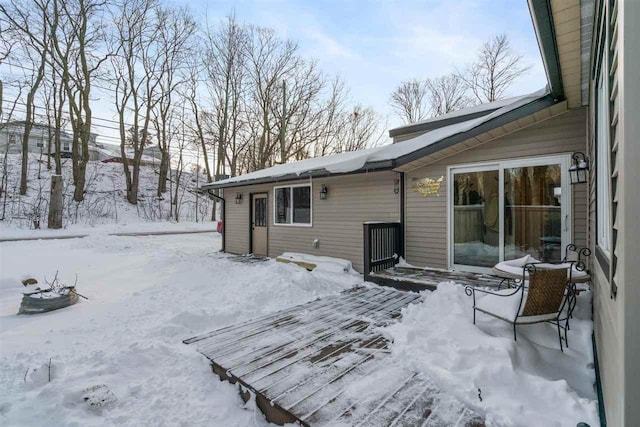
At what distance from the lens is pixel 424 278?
5.01m

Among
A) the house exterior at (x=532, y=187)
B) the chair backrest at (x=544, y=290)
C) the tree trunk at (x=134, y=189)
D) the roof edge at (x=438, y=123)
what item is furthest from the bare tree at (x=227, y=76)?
the chair backrest at (x=544, y=290)

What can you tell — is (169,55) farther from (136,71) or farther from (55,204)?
(55,204)

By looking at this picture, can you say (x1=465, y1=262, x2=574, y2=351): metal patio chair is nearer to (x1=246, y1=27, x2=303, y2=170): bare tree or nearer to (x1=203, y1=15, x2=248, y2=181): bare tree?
(x1=246, y1=27, x2=303, y2=170): bare tree

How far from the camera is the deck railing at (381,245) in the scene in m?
5.48

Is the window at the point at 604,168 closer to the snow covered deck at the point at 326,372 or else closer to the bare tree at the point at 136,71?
the snow covered deck at the point at 326,372

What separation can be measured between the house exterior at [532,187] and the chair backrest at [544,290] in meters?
0.27

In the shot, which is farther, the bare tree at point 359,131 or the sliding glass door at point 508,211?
the bare tree at point 359,131

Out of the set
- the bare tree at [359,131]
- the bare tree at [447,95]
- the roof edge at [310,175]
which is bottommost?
A: the roof edge at [310,175]

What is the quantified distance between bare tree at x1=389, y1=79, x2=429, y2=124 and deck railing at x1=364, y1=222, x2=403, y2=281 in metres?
16.7

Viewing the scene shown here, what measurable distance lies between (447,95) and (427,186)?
17.2m

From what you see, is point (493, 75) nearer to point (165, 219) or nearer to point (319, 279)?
point (319, 279)

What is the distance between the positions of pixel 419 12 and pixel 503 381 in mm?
7790

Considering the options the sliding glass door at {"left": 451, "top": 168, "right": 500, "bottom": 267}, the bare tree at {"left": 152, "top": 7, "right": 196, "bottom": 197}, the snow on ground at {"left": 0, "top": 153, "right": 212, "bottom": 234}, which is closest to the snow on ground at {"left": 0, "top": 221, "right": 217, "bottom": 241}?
the snow on ground at {"left": 0, "top": 153, "right": 212, "bottom": 234}

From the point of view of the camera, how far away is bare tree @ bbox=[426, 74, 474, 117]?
1953cm
